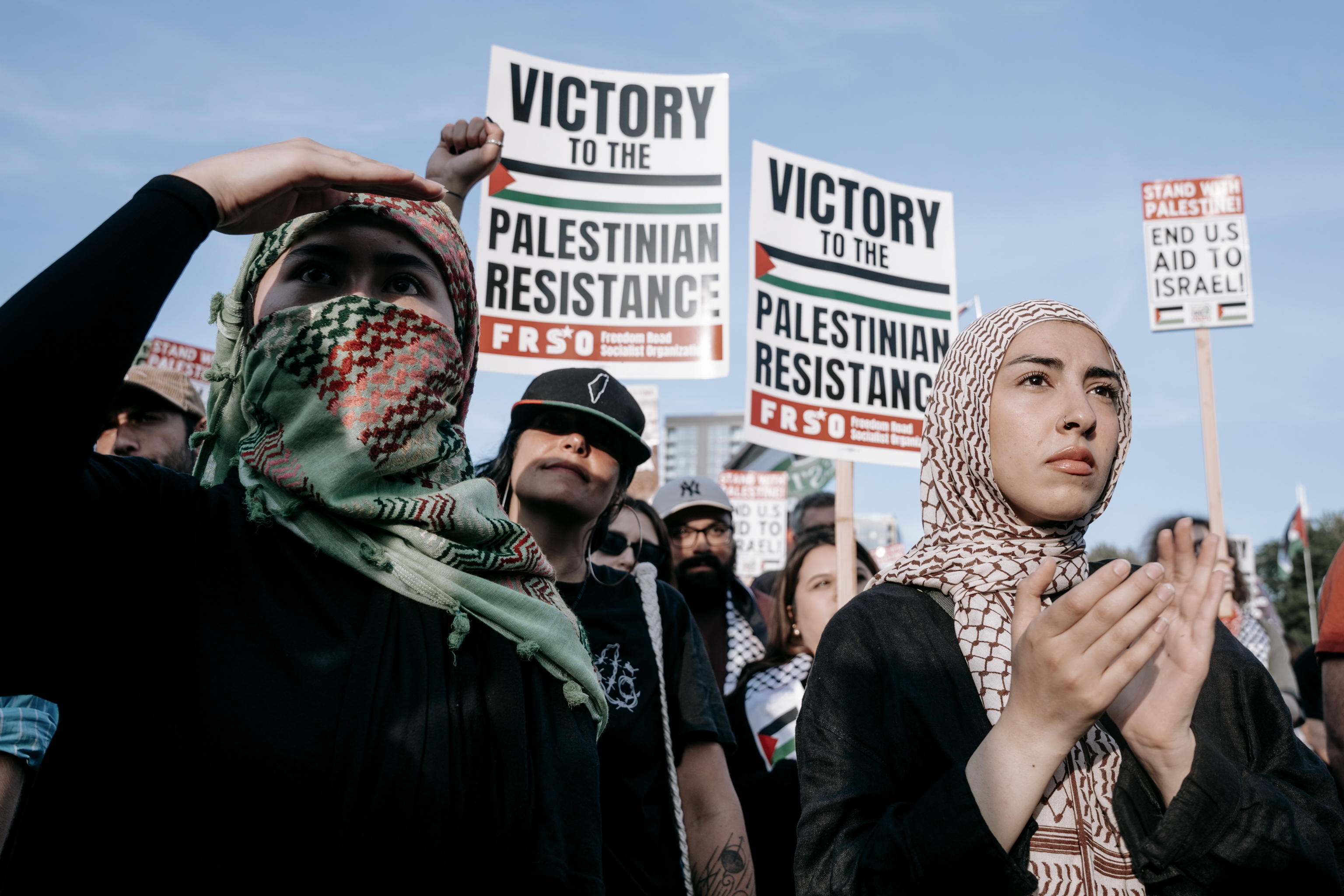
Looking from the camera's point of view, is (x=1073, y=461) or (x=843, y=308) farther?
(x=843, y=308)

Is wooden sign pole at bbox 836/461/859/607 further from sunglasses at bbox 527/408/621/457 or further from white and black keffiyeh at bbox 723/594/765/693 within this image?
sunglasses at bbox 527/408/621/457

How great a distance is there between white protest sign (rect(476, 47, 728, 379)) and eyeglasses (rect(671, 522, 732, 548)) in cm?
113

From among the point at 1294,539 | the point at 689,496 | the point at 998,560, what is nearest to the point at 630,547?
the point at 689,496

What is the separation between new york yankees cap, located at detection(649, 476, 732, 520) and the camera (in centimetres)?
539

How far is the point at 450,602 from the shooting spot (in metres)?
1.56

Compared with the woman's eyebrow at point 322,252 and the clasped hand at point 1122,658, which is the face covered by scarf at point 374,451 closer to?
the woman's eyebrow at point 322,252

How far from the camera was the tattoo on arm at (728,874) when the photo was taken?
2.80 metres

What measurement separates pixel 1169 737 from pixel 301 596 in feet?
4.54

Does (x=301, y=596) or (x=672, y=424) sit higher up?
(x=672, y=424)

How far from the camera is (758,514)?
11.9 metres

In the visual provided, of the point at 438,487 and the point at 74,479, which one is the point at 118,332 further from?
the point at 438,487

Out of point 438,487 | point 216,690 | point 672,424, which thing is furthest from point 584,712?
point 672,424

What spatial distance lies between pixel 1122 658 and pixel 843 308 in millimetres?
3571

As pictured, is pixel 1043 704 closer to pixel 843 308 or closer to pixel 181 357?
pixel 843 308
